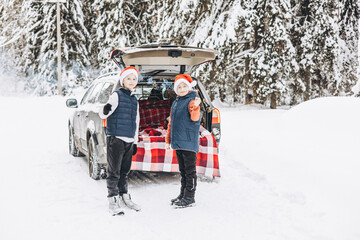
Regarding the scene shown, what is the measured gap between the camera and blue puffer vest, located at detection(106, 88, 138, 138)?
176 inches

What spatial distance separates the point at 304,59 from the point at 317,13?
2.27 metres

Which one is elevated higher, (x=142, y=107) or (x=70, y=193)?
(x=142, y=107)

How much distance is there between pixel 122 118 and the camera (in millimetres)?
4473

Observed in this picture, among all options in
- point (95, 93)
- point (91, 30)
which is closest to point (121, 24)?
point (91, 30)

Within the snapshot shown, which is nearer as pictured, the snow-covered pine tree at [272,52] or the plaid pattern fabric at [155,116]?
the plaid pattern fabric at [155,116]

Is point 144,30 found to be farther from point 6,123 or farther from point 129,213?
point 129,213

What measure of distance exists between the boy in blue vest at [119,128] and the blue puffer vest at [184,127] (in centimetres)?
52

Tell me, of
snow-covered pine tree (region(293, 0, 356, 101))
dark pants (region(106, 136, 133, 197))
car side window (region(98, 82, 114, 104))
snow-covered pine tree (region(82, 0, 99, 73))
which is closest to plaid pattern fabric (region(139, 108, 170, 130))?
car side window (region(98, 82, 114, 104))

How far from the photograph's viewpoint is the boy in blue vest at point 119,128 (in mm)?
4438

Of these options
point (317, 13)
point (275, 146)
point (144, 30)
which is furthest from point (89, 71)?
point (275, 146)

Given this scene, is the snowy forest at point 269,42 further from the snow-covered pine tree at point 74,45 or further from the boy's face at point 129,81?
the boy's face at point 129,81

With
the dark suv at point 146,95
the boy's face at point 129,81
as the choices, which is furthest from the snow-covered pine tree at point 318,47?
the boy's face at point 129,81

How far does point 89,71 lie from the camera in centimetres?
3164

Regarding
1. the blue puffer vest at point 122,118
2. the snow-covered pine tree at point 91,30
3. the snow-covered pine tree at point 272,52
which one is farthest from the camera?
the snow-covered pine tree at point 91,30
